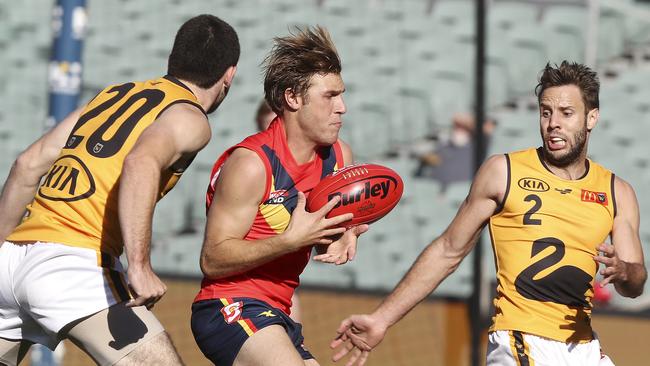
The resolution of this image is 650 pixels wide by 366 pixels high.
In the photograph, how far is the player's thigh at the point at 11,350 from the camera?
4586 millimetres

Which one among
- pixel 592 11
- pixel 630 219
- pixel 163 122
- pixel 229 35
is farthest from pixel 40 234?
pixel 592 11

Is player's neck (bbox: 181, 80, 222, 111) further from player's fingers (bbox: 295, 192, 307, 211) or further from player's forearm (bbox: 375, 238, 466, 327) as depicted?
player's forearm (bbox: 375, 238, 466, 327)

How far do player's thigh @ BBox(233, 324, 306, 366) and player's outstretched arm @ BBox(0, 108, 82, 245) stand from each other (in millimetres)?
1303

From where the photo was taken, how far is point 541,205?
4930 millimetres

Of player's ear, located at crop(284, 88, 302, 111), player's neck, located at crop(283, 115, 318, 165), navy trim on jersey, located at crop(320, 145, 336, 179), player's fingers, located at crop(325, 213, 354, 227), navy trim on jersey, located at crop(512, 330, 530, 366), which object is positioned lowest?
navy trim on jersey, located at crop(512, 330, 530, 366)

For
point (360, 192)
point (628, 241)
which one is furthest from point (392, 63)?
point (360, 192)

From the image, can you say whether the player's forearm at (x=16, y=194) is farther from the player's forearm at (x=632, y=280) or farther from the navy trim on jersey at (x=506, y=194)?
the player's forearm at (x=632, y=280)

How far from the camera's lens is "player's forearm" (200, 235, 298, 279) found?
4.41 meters

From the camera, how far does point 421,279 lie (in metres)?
5.09

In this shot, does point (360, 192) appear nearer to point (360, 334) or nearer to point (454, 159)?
point (360, 334)

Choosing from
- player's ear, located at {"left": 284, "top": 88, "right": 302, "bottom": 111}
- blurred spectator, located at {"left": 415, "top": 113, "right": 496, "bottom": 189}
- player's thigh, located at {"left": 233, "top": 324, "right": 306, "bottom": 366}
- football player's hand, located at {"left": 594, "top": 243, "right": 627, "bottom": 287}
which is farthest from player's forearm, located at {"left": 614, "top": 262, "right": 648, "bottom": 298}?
blurred spectator, located at {"left": 415, "top": 113, "right": 496, "bottom": 189}

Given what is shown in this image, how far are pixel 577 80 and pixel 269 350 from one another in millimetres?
2005

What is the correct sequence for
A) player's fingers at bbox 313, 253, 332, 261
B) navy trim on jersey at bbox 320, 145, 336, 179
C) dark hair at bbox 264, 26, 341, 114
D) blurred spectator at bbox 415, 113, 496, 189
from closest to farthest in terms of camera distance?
1. player's fingers at bbox 313, 253, 332, 261
2. dark hair at bbox 264, 26, 341, 114
3. navy trim on jersey at bbox 320, 145, 336, 179
4. blurred spectator at bbox 415, 113, 496, 189

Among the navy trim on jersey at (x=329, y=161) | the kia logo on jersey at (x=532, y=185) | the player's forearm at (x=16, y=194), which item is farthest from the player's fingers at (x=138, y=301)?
the kia logo on jersey at (x=532, y=185)
